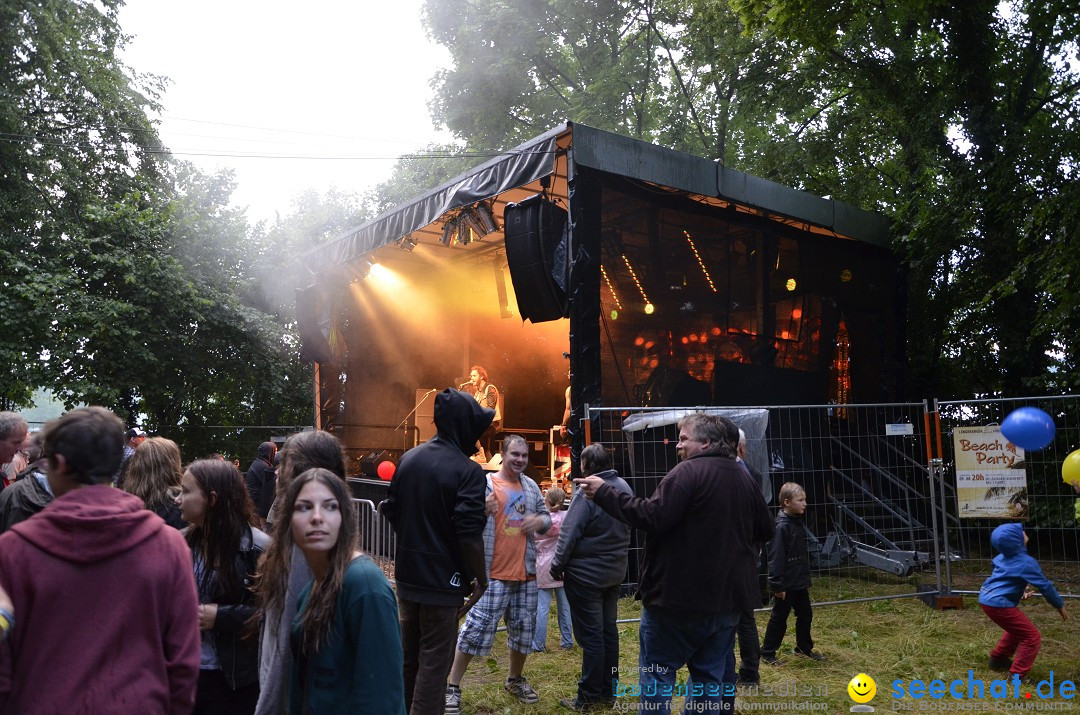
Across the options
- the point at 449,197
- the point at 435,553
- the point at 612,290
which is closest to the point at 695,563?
the point at 435,553

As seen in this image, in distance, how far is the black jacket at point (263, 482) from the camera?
25.2 feet

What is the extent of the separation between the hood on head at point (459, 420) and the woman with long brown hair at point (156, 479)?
Answer: 1202mm

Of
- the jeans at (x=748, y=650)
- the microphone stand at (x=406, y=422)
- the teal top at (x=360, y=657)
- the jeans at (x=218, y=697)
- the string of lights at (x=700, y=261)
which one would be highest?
the string of lights at (x=700, y=261)

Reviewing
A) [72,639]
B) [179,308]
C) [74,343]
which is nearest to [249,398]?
[179,308]

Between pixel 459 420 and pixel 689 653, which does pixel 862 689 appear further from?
pixel 459 420

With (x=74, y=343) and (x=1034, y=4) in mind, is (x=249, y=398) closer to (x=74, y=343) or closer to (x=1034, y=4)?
(x=74, y=343)

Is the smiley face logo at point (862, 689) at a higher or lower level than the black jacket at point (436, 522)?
lower

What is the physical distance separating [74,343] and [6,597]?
13.7 m

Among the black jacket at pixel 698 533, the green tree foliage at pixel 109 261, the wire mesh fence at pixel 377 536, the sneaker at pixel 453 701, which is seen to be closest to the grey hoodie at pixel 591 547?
the sneaker at pixel 453 701

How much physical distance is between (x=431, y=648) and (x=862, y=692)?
9.99 feet

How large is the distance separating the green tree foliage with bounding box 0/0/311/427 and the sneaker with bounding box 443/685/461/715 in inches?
440

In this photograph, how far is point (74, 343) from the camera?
44.6 feet

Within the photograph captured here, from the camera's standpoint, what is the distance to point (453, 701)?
461 centimetres

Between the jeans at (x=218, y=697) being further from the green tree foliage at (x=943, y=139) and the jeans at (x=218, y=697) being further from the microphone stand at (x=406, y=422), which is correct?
the microphone stand at (x=406, y=422)
